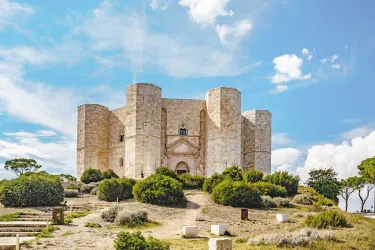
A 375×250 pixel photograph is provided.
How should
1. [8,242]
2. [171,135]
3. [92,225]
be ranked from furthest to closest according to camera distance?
1. [171,135]
2. [92,225]
3. [8,242]

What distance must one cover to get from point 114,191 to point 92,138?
20.0 meters

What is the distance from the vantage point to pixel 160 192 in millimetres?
18766

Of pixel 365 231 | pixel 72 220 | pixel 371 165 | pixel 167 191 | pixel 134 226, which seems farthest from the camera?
pixel 371 165

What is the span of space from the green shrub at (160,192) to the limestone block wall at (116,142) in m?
19.9

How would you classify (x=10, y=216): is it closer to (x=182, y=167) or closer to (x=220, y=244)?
(x=220, y=244)

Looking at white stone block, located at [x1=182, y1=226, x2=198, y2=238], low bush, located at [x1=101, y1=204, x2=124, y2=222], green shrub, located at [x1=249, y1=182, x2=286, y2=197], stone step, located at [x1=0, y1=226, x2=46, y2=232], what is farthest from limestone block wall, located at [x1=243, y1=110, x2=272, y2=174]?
stone step, located at [x1=0, y1=226, x2=46, y2=232]

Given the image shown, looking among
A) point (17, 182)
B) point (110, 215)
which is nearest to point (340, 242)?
point (110, 215)

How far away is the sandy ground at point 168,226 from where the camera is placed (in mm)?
10922

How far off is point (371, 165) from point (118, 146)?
80.4 ft

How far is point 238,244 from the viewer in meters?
11.0

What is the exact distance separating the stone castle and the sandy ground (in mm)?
16324

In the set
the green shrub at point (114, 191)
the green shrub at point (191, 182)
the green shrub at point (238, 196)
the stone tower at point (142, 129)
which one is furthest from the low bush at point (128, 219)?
the stone tower at point (142, 129)

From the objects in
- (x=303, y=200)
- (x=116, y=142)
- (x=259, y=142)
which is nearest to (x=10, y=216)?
(x=303, y=200)

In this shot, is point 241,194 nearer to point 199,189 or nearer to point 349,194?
point 199,189
